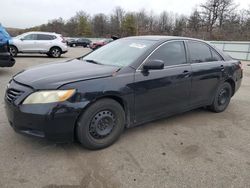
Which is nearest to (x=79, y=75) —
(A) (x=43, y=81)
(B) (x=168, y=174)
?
(A) (x=43, y=81)

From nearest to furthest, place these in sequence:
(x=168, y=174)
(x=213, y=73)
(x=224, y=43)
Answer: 1. (x=168, y=174)
2. (x=213, y=73)
3. (x=224, y=43)

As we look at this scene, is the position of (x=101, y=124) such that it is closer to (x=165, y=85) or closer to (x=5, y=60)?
(x=165, y=85)

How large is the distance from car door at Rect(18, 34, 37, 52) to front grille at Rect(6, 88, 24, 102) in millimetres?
12714

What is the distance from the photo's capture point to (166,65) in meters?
3.82

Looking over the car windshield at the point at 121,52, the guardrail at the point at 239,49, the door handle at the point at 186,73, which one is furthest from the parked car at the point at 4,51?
the guardrail at the point at 239,49

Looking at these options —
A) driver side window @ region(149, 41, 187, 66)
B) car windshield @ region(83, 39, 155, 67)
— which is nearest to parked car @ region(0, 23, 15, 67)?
car windshield @ region(83, 39, 155, 67)

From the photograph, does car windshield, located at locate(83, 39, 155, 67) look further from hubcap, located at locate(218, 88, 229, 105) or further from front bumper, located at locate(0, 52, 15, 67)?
front bumper, located at locate(0, 52, 15, 67)

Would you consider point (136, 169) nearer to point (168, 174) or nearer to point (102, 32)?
point (168, 174)

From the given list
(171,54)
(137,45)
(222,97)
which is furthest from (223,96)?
(137,45)

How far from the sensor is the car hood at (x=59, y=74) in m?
2.87

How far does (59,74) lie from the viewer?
3.08m

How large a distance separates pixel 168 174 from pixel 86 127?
3.75ft

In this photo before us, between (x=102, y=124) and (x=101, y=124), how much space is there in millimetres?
17

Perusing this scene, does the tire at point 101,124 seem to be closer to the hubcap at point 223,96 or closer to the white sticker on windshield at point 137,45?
the white sticker on windshield at point 137,45
